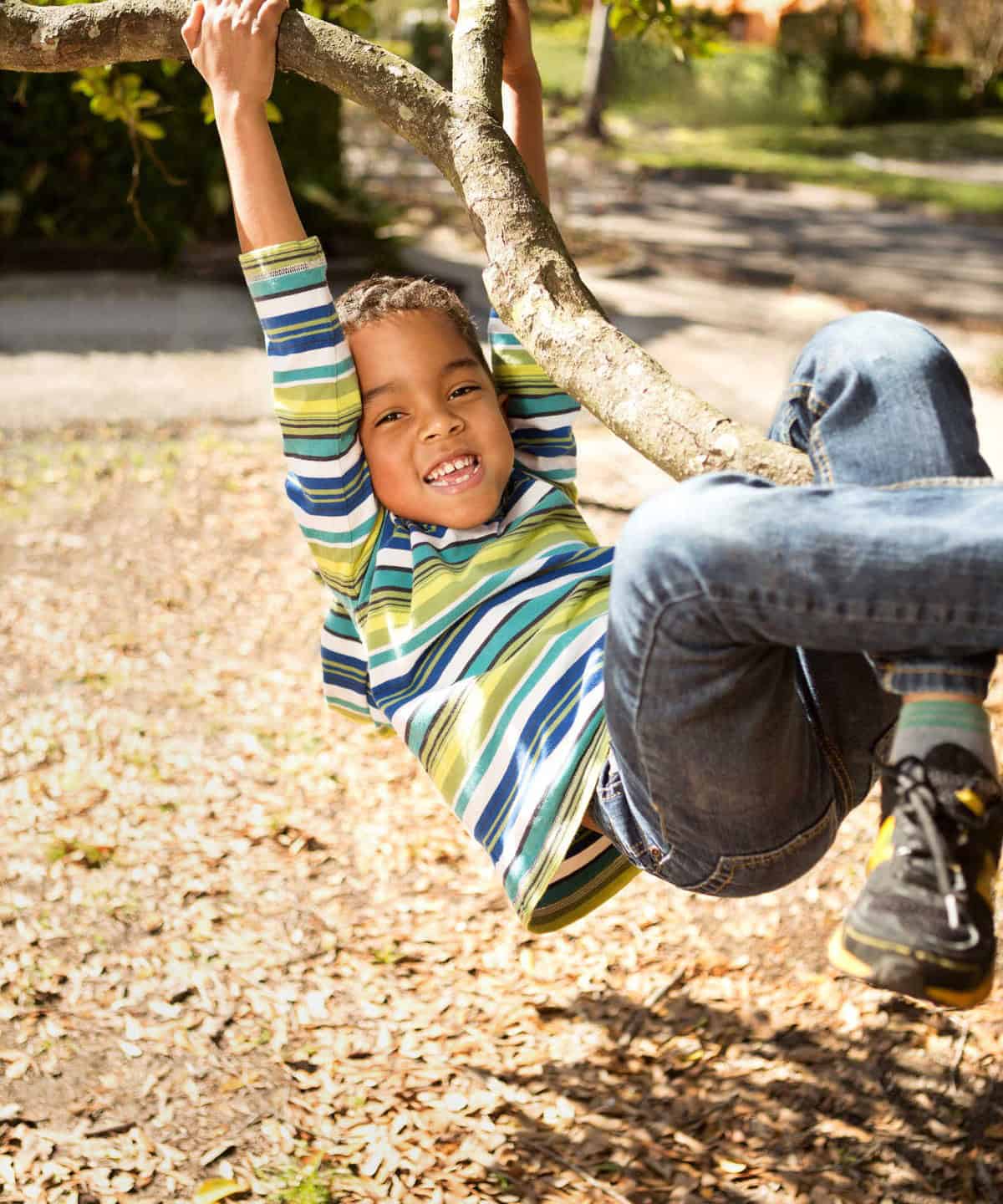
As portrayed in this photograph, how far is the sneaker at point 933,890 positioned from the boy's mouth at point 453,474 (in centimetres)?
115

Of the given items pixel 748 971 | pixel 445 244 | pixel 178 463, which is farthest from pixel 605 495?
pixel 445 244

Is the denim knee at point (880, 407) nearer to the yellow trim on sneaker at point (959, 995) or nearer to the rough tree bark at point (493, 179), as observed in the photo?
the rough tree bark at point (493, 179)

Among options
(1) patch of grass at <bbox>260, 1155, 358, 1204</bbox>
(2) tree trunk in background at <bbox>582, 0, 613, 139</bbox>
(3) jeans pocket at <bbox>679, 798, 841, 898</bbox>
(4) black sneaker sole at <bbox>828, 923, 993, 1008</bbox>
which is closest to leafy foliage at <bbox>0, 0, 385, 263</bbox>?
(1) patch of grass at <bbox>260, 1155, 358, 1204</bbox>

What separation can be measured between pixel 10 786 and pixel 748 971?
242cm

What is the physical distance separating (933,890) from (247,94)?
173 centimetres

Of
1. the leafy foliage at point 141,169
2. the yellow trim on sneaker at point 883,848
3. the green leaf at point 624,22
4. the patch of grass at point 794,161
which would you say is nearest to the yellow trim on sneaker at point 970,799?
the yellow trim on sneaker at point 883,848

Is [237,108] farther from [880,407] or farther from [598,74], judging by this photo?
[598,74]

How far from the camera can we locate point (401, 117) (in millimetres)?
2359

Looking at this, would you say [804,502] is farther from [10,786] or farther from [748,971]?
[10,786]

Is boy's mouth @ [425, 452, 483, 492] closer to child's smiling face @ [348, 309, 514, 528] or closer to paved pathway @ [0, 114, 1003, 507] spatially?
child's smiling face @ [348, 309, 514, 528]

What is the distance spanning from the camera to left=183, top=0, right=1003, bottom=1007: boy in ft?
5.68

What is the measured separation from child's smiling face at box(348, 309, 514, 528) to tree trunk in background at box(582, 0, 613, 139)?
18330mm

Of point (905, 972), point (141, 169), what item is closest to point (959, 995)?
point (905, 972)

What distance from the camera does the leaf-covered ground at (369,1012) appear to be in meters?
3.06
